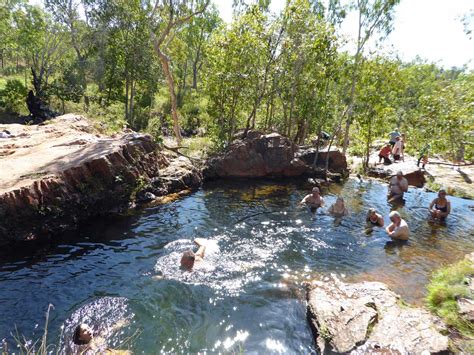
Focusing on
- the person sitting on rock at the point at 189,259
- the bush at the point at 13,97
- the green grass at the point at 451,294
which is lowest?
the person sitting on rock at the point at 189,259

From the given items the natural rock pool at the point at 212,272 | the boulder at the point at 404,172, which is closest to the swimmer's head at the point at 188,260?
the natural rock pool at the point at 212,272

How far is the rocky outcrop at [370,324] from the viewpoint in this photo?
5355 millimetres

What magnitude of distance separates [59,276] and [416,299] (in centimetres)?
834

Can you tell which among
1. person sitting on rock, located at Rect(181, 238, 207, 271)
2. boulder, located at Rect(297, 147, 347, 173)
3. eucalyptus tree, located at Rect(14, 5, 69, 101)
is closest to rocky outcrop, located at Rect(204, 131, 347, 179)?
boulder, located at Rect(297, 147, 347, 173)

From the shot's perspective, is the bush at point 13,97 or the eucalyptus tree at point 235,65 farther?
the bush at point 13,97

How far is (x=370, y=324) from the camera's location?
5.83 m

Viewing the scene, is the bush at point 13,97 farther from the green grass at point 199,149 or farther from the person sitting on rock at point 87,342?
the person sitting on rock at point 87,342

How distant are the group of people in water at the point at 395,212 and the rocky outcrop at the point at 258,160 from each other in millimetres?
4787

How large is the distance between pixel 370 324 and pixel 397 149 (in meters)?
18.3

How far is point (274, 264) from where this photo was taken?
862 cm

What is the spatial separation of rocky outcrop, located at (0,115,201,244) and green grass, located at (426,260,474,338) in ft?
→ 33.1

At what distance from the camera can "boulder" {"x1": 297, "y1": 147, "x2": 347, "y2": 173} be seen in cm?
1938

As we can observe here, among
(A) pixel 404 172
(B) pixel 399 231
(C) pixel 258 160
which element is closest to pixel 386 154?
Answer: (A) pixel 404 172

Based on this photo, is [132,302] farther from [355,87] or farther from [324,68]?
[355,87]
